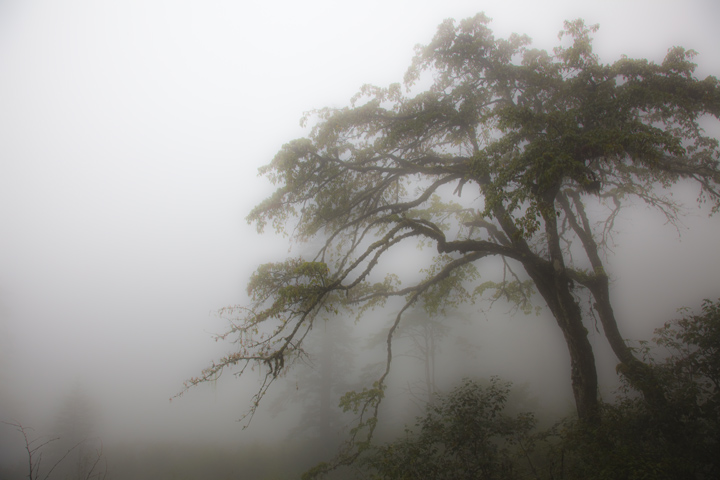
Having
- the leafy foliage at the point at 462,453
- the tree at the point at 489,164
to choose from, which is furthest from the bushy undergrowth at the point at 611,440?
the tree at the point at 489,164

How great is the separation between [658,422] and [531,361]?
30793 mm

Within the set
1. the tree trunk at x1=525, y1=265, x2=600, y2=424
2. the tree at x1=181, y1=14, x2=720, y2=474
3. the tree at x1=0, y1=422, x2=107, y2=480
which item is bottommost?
the tree at x1=0, y1=422, x2=107, y2=480

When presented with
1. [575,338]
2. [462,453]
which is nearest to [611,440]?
[575,338]

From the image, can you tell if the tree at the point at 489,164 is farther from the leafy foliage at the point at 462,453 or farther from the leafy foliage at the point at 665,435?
the leafy foliage at the point at 462,453

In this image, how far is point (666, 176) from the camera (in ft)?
28.3

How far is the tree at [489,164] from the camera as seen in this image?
553cm

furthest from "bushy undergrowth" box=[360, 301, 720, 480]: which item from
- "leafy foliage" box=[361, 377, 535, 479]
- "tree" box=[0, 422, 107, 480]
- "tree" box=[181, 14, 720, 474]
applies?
"tree" box=[0, 422, 107, 480]

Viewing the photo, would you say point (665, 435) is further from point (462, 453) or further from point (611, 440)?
point (462, 453)

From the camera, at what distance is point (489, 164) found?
668 cm

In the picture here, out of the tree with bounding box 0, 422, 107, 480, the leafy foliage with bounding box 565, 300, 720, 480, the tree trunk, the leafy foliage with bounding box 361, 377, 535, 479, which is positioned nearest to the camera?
the tree with bounding box 0, 422, 107, 480

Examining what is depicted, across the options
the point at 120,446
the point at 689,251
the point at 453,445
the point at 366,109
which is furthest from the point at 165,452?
the point at 689,251

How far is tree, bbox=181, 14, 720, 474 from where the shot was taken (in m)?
5.53

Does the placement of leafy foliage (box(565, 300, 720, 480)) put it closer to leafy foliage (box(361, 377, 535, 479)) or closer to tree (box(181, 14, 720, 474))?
tree (box(181, 14, 720, 474))

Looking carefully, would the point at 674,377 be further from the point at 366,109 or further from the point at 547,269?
the point at 366,109
